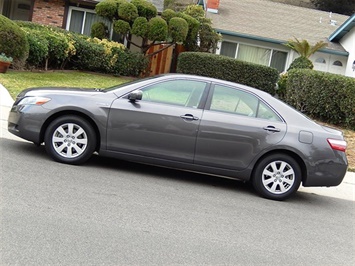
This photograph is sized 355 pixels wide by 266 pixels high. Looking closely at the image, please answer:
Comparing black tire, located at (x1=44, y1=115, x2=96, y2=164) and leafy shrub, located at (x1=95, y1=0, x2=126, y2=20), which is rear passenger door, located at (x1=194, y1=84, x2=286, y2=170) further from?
leafy shrub, located at (x1=95, y1=0, x2=126, y2=20)

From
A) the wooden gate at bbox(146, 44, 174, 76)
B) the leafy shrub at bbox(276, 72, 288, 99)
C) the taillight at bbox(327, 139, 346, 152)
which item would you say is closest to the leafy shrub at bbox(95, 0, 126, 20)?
the wooden gate at bbox(146, 44, 174, 76)

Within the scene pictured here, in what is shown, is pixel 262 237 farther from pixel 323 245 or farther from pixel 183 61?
pixel 183 61

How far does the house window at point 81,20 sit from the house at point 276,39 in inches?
219

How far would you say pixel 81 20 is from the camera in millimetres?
23359

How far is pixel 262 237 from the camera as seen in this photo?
19.3 ft

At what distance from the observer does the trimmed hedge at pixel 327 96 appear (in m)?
14.8

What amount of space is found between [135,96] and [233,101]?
150 cm

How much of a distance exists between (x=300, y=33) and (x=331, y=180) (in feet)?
62.4

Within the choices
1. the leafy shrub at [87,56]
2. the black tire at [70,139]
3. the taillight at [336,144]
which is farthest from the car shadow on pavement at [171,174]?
the leafy shrub at [87,56]

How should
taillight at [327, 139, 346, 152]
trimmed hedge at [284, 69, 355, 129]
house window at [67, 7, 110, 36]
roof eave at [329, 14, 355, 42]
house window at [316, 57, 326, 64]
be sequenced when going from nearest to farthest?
taillight at [327, 139, 346, 152]
trimmed hedge at [284, 69, 355, 129]
house window at [67, 7, 110, 36]
roof eave at [329, 14, 355, 42]
house window at [316, 57, 326, 64]

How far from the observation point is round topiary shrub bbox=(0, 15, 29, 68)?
1524cm

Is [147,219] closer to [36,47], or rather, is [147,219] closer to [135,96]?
[135,96]

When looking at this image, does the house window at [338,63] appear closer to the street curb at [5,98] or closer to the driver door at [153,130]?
the street curb at [5,98]

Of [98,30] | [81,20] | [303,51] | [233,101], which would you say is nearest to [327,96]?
[303,51]
